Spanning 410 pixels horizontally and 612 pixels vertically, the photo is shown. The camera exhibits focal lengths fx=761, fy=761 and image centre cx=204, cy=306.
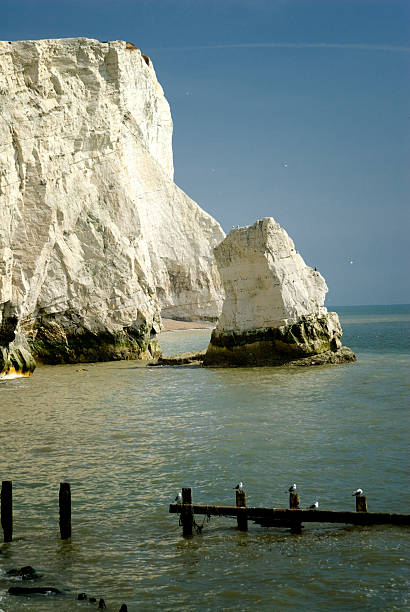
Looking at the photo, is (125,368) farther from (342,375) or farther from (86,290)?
(342,375)

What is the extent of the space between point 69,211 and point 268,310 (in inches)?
485

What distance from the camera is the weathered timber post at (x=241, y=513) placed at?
11.1m

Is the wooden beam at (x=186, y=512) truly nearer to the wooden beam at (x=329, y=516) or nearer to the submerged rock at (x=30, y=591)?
the wooden beam at (x=329, y=516)

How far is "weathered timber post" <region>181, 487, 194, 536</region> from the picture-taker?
11039 mm

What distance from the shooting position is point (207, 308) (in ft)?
234

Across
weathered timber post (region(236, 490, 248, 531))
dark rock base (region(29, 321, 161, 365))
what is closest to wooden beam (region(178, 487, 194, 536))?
weathered timber post (region(236, 490, 248, 531))

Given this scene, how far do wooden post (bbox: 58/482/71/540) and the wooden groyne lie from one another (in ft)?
4.91

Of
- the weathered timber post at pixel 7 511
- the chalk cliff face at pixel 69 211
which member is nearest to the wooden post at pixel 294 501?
the weathered timber post at pixel 7 511

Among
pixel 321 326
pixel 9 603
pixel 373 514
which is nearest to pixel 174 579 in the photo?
pixel 9 603

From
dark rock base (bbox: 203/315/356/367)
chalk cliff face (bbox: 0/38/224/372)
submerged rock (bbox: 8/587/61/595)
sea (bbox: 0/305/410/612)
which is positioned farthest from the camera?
chalk cliff face (bbox: 0/38/224/372)

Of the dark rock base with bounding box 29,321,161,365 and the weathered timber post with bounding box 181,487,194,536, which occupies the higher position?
the dark rock base with bounding box 29,321,161,365

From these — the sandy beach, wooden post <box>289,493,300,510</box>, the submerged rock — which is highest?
the sandy beach

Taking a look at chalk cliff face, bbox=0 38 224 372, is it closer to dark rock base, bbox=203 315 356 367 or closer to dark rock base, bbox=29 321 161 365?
dark rock base, bbox=29 321 161 365

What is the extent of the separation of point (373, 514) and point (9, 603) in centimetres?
508
